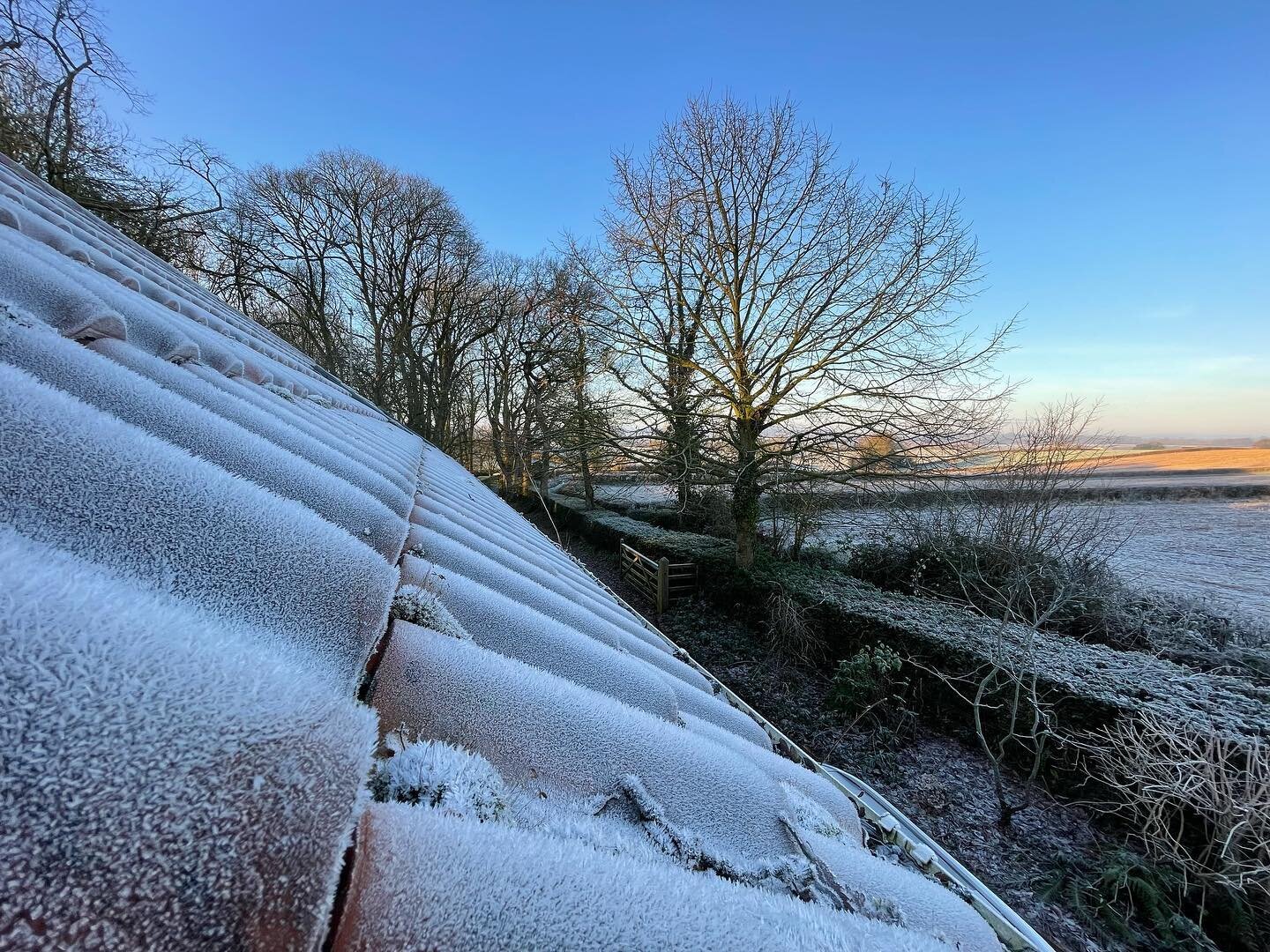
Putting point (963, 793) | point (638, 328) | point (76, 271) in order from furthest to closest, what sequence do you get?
point (638, 328) < point (963, 793) < point (76, 271)

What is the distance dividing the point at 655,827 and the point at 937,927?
0.73 meters

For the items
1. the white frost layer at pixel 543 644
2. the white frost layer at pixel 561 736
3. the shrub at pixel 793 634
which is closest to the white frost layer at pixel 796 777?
the white frost layer at pixel 543 644

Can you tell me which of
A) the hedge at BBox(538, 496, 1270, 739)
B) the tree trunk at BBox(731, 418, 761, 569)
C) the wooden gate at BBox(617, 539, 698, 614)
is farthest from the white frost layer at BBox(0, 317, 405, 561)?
the wooden gate at BBox(617, 539, 698, 614)

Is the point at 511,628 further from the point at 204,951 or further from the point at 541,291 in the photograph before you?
the point at 541,291

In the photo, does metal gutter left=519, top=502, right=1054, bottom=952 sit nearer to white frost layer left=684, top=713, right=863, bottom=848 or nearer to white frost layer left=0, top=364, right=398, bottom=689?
white frost layer left=684, top=713, right=863, bottom=848

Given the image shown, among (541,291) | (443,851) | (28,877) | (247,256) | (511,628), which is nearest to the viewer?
(28,877)

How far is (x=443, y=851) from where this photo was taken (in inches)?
17.4

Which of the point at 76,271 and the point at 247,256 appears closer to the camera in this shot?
the point at 76,271

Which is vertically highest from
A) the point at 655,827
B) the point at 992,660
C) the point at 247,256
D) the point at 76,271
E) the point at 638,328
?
the point at 247,256

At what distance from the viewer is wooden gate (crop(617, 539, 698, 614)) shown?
10.6 metres

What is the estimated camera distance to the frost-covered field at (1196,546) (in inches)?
331

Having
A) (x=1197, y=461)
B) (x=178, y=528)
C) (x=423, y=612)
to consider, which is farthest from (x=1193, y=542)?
(x=178, y=528)

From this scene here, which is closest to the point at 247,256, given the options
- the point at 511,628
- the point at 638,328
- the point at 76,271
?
the point at 638,328

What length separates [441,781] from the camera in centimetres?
62
